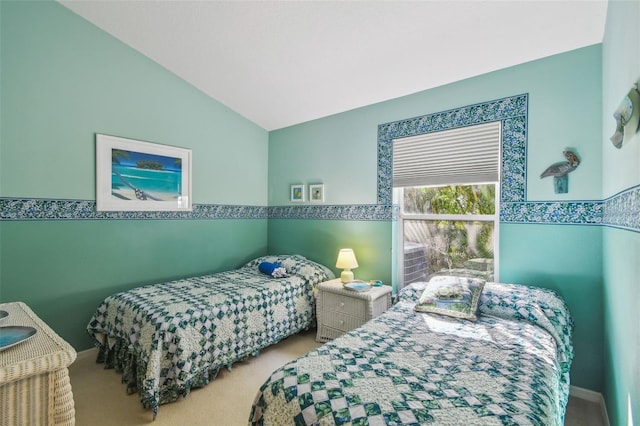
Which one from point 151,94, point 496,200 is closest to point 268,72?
point 151,94

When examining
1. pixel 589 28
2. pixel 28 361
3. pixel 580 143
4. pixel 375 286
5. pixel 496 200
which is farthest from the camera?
pixel 375 286

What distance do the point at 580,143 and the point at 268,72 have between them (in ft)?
9.04

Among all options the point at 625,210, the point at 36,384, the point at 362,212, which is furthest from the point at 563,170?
the point at 36,384

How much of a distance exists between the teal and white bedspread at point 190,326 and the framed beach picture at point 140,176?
2.93 feet

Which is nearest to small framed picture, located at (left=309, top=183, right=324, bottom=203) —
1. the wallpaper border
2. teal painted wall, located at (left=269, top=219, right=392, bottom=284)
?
the wallpaper border

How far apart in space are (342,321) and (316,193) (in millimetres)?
1605

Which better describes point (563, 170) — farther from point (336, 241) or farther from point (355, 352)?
point (336, 241)

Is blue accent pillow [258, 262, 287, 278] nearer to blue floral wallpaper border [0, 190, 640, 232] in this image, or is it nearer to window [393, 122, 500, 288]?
blue floral wallpaper border [0, 190, 640, 232]

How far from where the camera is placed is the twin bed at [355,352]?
47.5 inches

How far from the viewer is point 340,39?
2469 mm

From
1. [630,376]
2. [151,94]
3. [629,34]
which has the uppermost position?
[151,94]

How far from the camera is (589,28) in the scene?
2.05m

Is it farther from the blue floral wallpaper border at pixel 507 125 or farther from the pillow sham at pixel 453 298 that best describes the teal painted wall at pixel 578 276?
the pillow sham at pixel 453 298

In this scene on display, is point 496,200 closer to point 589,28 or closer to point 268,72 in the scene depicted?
point 589,28
